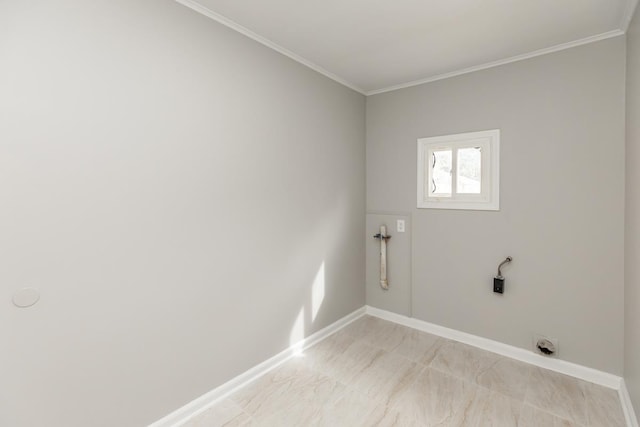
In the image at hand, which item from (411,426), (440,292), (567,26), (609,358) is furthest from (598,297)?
(567,26)

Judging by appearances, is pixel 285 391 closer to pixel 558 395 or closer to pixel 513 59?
pixel 558 395

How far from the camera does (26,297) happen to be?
1332 millimetres

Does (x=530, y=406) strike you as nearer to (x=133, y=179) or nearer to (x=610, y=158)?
(x=610, y=158)

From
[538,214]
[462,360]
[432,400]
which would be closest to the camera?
[432,400]

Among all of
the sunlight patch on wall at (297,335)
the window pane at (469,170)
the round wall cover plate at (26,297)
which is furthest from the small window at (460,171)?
the round wall cover plate at (26,297)

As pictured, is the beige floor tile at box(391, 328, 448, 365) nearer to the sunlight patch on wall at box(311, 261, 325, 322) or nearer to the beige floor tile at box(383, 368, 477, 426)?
the beige floor tile at box(383, 368, 477, 426)

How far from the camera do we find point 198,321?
1.94 m

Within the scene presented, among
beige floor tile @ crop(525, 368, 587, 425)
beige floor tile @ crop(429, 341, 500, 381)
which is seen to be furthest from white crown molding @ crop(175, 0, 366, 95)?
beige floor tile @ crop(525, 368, 587, 425)

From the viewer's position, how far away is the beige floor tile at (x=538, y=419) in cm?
184

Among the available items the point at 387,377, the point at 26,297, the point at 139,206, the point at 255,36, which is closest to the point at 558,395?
the point at 387,377

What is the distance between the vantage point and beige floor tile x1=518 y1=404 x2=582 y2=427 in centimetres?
184

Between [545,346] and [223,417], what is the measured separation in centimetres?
232

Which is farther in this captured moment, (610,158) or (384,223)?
(384,223)

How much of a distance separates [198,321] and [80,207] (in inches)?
35.7
